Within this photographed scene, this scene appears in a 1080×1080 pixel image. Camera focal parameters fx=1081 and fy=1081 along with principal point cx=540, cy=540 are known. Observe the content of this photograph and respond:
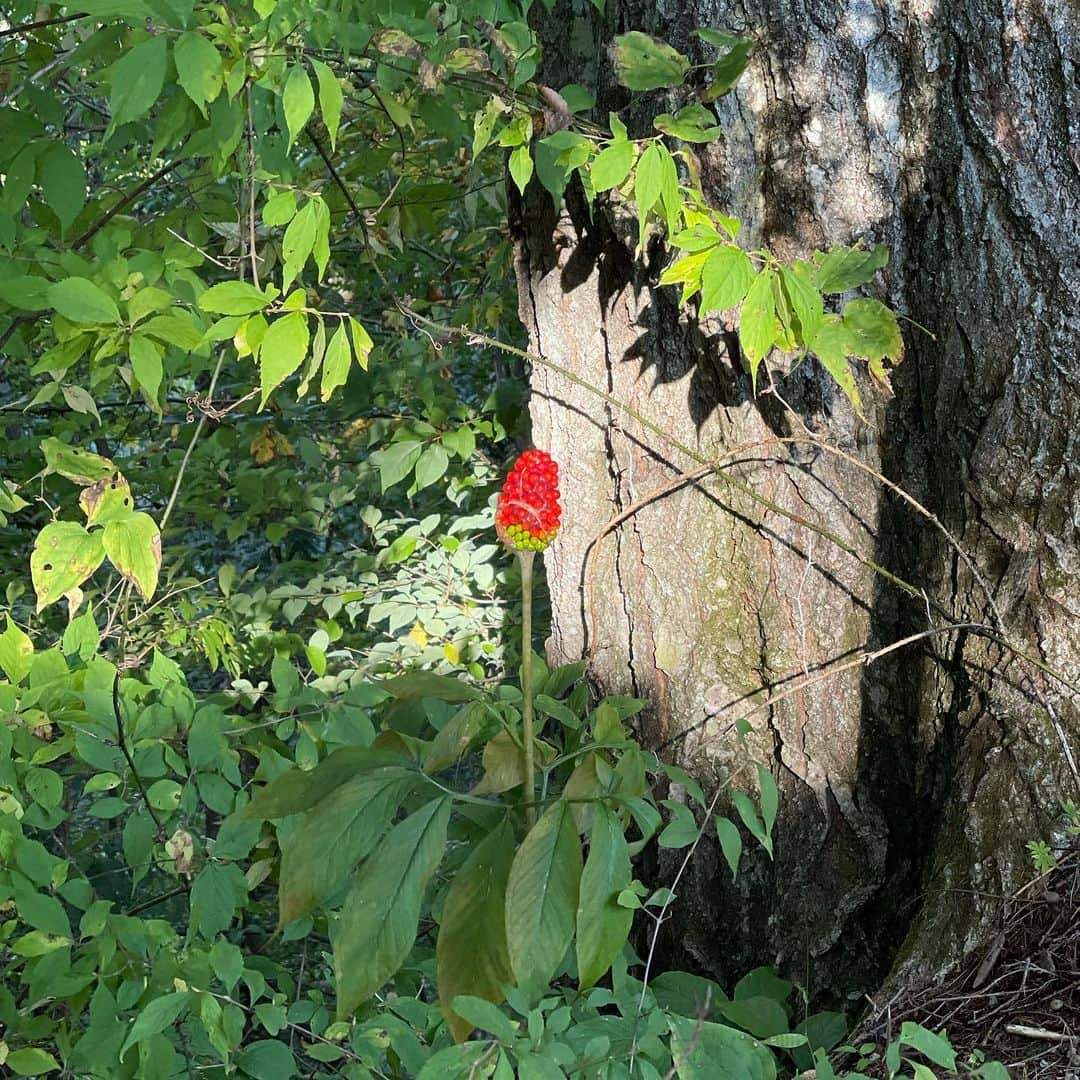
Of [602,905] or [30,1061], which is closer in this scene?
[602,905]

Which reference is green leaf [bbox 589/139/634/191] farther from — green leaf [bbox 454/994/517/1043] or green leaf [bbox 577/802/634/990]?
green leaf [bbox 454/994/517/1043]

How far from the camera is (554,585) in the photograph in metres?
2.05

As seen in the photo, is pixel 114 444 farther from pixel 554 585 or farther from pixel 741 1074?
pixel 741 1074

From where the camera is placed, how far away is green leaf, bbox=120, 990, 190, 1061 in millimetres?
1297

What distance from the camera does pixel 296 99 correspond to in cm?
142

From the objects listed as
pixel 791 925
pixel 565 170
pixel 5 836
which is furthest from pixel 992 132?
pixel 5 836

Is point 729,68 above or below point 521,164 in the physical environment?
above

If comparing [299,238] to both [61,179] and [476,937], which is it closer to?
[61,179]

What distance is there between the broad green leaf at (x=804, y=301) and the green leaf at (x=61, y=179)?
1149mm

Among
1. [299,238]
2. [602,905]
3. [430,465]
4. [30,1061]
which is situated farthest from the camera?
[430,465]

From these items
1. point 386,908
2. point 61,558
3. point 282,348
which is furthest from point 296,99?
point 386,908

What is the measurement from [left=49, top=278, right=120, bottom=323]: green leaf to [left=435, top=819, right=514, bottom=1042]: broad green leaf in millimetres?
1007

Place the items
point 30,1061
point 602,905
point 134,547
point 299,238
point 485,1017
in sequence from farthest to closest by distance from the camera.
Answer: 1. point 134,547
2. point 299,238
3. point 30,1061
4. point 602,905
5. point 485,1017

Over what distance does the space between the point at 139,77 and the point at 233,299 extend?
1.04ft
